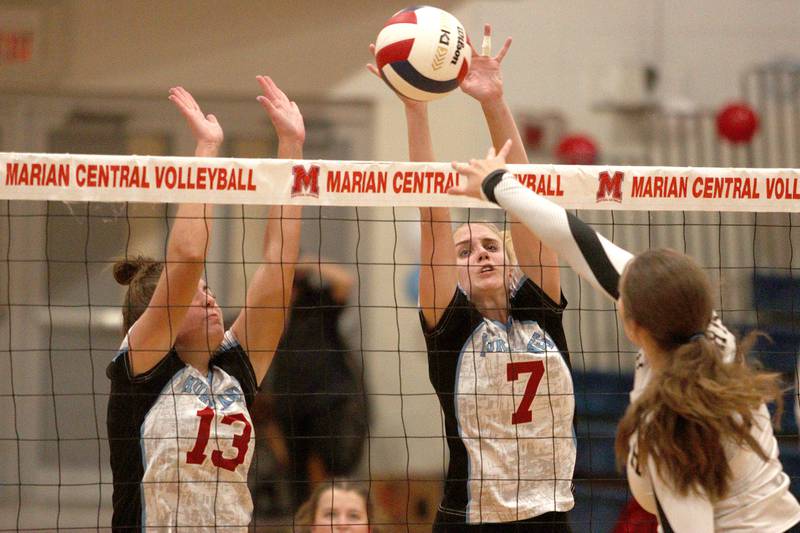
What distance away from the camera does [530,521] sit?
374cm

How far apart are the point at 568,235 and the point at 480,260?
0.99 m

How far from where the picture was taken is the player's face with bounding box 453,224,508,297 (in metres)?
3.91

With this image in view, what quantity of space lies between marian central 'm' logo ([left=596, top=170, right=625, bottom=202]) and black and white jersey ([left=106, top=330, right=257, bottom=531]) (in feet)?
4.70

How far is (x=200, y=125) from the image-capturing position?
373 cm

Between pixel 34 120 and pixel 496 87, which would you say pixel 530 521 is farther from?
pixel 34 120

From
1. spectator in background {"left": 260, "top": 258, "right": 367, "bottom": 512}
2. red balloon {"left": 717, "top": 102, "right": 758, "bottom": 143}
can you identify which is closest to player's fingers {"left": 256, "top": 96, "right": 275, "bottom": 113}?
spectator in background {"left": 260, "top": 258, "right": 367, "bottom": 512}

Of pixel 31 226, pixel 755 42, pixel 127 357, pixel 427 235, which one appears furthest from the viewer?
pixel 755 42

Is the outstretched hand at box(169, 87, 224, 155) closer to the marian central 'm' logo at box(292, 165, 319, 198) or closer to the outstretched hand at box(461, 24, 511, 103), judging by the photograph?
the marian central 'm' logo at box(292, 165, 319, 198)

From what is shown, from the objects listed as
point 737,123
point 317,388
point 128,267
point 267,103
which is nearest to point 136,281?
point 128,267

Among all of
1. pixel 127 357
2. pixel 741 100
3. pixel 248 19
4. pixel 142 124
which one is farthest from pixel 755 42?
pixel 127 357

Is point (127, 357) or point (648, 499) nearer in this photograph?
point (648, 499)

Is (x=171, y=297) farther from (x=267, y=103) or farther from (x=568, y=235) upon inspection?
(x=568, y=235)

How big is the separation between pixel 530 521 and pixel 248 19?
643cm

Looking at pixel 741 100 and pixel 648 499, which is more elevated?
pixel 741 100
